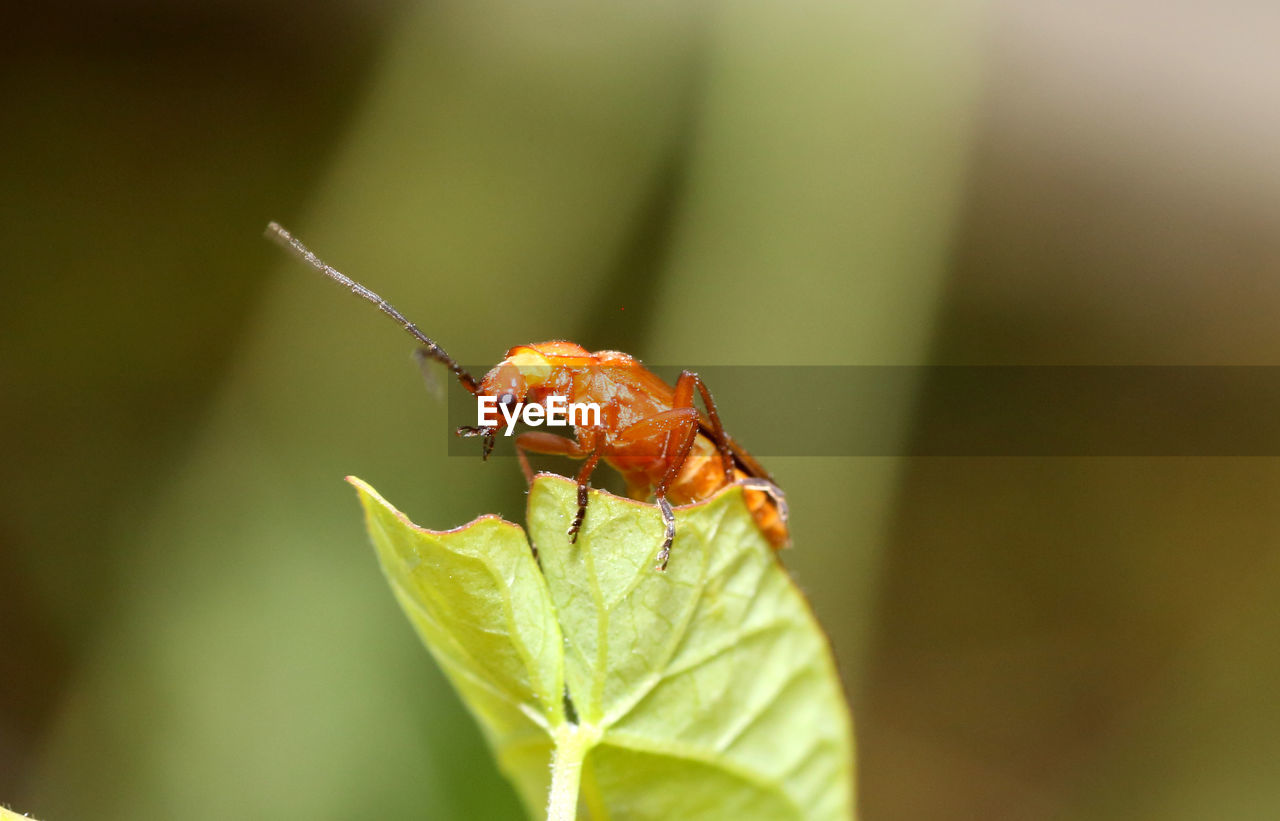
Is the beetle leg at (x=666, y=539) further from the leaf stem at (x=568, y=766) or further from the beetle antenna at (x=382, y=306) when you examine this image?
the beetle antenna at (x=382, y=306)

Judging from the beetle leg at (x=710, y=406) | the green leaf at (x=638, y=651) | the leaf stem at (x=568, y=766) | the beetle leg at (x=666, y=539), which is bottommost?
the leaf stem at (x=568, y=766)

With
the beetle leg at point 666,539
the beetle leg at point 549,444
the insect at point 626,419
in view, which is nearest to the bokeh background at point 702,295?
the beetle leg at point 549,444

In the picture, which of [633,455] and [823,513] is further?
[823,513]

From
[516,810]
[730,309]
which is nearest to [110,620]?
[516,810]

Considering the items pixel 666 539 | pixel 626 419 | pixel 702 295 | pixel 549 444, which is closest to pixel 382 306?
pixel 549 444

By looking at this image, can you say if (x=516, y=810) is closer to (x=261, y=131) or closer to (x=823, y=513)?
(x=823, y=513)

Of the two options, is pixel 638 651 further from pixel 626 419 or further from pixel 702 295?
pixel 702 295
